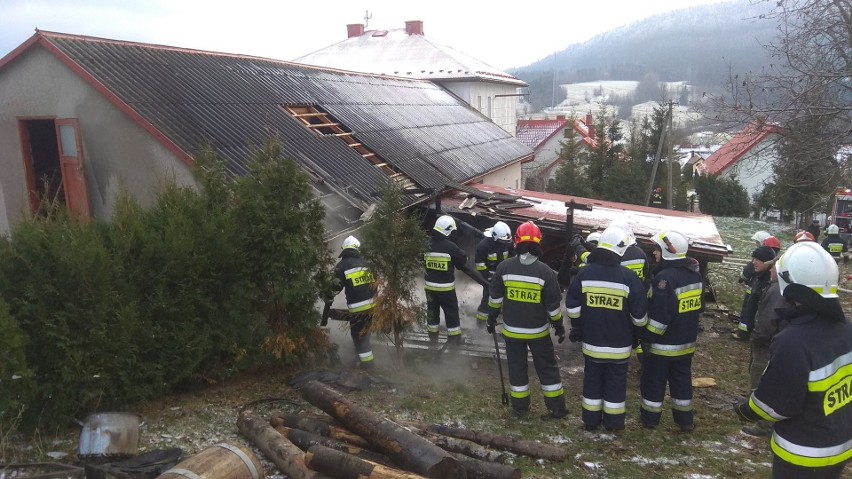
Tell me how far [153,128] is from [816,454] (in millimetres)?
8123

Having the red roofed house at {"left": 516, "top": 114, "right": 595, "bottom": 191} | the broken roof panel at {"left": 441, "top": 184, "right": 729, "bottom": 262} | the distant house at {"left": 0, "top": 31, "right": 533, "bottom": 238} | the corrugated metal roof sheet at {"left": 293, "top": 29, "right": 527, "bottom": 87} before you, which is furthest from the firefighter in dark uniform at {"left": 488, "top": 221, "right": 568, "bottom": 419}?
the red roofed house at {"left": 516, "top": 114, "right": 595, "bottom": 191}

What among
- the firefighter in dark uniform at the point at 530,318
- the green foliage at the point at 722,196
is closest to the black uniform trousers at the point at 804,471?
the firefighter in dark uniform at the point at 530,318

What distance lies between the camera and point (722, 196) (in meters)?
33.3

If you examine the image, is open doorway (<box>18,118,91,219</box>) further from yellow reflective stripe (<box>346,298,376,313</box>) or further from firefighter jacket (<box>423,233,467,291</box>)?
firefighter jacket (<box>423,233,467,291</box>)

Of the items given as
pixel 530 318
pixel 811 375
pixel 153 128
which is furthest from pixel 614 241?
pixel 153 128

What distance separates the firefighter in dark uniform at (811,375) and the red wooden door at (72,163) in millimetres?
8719

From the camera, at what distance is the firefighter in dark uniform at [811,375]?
3295mm

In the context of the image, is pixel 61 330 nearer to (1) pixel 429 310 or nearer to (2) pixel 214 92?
(1) pixel 429 310

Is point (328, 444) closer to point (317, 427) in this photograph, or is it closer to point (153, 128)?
point (317, 427)

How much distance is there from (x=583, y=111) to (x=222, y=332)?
130 meters

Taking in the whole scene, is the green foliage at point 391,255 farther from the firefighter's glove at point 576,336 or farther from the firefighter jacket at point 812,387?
the firefighter jacket at point 812,387

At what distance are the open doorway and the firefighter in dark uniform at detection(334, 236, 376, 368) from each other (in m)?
3.67

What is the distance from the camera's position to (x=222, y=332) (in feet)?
19.2

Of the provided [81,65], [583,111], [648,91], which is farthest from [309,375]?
[648,91]
